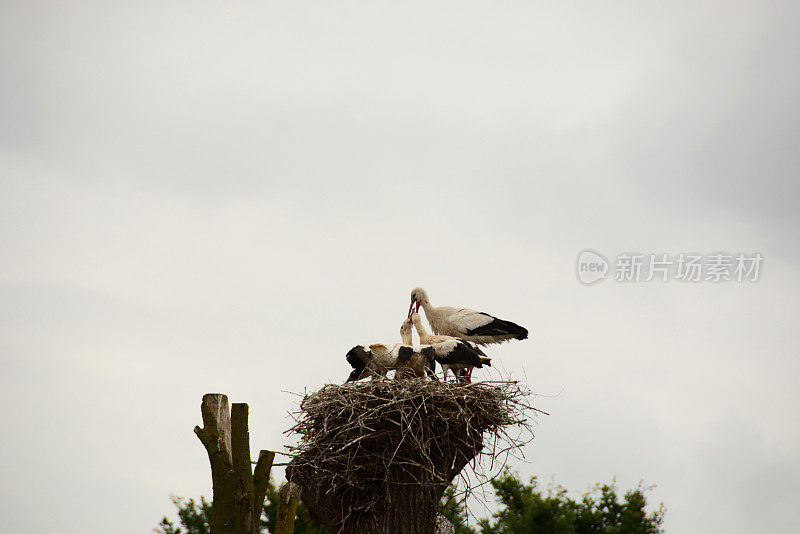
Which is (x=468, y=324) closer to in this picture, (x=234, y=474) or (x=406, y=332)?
(x=406, y=332)

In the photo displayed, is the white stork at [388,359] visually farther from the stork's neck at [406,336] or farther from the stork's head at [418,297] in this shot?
the stork's head at [418,297]

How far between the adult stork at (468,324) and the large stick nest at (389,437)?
2183mm

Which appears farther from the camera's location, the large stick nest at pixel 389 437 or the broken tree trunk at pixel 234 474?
the large stick nest at pixel 389 437

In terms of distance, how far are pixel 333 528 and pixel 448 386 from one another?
72.2 inches

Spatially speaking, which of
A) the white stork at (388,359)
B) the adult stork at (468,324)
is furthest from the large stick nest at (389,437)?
the adult stork at (468,324)

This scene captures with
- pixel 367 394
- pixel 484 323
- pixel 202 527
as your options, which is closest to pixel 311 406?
pixel 367 394

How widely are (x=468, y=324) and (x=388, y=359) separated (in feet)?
6.70

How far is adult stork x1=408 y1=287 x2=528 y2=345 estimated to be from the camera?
36.6 feet

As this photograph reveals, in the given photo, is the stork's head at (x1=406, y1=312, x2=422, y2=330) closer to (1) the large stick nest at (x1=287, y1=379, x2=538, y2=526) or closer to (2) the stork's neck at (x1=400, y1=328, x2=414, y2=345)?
(2) the stork's neck at (x1=400, y1=328, x2=414, y2=345)

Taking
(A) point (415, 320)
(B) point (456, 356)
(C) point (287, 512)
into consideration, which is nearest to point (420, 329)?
(A) point (415, 320)

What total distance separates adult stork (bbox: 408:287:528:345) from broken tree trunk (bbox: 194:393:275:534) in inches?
187

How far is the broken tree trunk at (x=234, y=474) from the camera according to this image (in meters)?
6.59

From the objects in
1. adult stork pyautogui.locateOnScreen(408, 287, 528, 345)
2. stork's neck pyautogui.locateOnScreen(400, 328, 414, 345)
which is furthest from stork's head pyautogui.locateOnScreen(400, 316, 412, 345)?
adult stork pyautogui.locateOnScreen(408, 287, 528, 345)

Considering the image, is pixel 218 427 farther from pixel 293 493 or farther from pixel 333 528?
pixel 333 528
